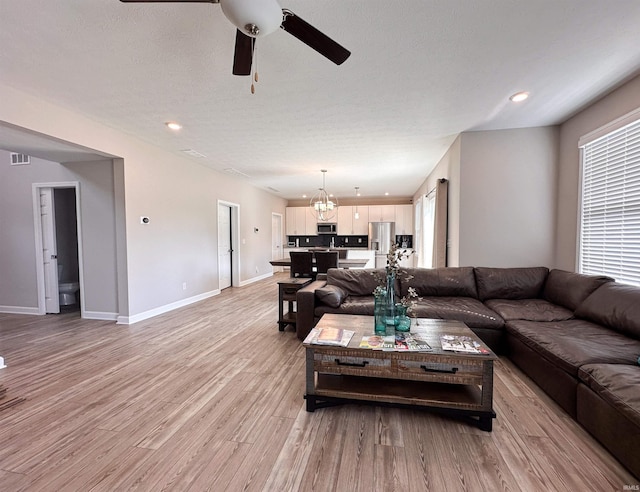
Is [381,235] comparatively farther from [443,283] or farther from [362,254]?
[443,283]

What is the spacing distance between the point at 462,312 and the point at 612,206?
6.11 ft

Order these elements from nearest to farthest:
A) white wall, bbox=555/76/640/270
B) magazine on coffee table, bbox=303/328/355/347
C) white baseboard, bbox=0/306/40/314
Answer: magazine on coffee table, bbox=303/328/355/347
white wall, bbox=555/76/640/270
white baseboard, bbox=0/306/40/314

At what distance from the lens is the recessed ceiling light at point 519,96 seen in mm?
2741

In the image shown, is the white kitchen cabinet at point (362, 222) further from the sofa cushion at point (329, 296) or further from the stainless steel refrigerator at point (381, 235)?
the sofa cushion at point (329, 296)

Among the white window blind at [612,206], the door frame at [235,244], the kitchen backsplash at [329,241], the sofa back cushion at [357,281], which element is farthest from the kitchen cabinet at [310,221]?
the white window blind at [612,206]

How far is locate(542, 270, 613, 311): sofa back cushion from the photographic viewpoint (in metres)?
2.69

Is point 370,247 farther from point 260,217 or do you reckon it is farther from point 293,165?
point 293,165

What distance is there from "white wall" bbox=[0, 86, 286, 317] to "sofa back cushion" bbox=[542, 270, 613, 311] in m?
5.24

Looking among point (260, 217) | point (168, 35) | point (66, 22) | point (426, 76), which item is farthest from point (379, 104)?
point (260, 217)

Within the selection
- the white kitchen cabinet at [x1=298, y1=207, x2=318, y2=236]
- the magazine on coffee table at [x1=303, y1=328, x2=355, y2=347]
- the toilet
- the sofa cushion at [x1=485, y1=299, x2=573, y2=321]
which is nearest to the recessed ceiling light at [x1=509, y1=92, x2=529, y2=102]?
the sofa cushion at [x1=485, y1=299, x2=573, y2=321]

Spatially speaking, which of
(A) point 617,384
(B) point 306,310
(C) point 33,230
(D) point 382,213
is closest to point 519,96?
(A) point 617,384

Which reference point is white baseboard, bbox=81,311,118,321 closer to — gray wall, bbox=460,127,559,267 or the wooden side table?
the wooden side table

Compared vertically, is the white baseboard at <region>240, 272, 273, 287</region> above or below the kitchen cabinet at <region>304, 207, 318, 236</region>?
below

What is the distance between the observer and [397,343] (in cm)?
189
